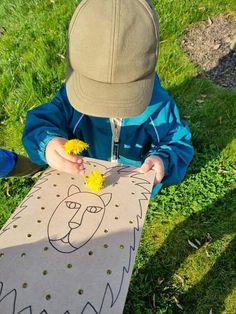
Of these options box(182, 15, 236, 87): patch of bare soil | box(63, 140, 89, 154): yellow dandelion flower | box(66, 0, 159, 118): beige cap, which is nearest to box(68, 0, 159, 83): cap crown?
box(66, 0, 159, 118): beige cap

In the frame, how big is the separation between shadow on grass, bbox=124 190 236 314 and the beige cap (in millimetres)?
1263

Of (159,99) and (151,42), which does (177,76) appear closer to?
(159,99)

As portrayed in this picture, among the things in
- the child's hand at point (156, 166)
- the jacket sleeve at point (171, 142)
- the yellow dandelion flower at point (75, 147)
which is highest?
the yellow dandelion flower at point (75, 147)

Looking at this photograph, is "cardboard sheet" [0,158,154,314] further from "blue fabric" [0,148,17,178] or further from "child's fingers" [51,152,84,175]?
"blue fabric" [0,148,17,178]

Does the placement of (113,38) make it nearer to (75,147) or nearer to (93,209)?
(75,147)

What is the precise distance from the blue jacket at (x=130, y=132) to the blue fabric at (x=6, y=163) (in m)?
0.72

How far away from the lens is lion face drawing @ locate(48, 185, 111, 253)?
51.8 inches

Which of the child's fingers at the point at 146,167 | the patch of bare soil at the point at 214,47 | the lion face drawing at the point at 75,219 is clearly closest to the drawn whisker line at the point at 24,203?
the lion face drawing at the point at 75,219

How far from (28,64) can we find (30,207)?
7.65ft

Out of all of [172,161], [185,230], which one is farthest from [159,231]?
[172,161]

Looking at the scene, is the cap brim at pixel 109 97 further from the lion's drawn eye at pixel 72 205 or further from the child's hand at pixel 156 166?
the lion's drawn eye at pixel 72 205

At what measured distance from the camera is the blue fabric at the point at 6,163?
2728 mm

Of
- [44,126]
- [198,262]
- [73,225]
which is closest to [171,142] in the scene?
[44,126]

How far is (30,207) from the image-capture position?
56.2 inches
